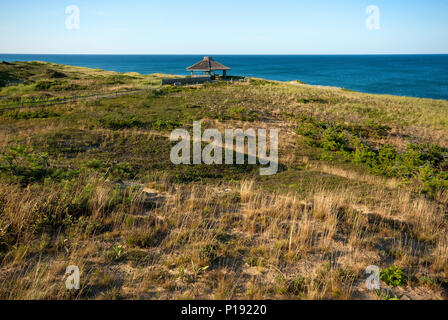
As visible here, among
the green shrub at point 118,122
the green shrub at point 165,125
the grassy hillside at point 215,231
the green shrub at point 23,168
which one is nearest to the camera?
the grassy hillside at point 215,231

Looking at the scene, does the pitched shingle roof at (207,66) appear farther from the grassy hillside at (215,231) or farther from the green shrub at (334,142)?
the grassy hillside at (215,231)

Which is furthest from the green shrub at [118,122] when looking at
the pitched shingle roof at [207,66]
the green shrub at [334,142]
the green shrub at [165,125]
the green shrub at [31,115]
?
the pitched shingle roof at [207,66]

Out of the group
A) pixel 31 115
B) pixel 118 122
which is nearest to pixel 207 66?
pixel 31 115

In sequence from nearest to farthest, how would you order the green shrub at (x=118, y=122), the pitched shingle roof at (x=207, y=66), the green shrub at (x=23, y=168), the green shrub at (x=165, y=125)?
1. the green shrub at (x=23, y=168)
2. the green shrub at (x=118, y=122)
3. the green shrub at (x=165, y=125)
4. the pitched shingle roof at (x=207, y=66)

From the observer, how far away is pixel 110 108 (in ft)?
74.2

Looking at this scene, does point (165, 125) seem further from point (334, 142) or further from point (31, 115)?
point (334, 142)

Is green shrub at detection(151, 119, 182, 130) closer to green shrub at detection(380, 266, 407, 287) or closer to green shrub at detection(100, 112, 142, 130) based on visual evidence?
green shrub at detection(100, 112, 142, 130)

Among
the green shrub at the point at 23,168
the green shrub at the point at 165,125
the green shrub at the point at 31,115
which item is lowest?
the green shrub at the point at 23,168

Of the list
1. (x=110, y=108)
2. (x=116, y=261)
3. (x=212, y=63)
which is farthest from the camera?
(x=212, y=63)

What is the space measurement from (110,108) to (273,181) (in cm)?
1821
